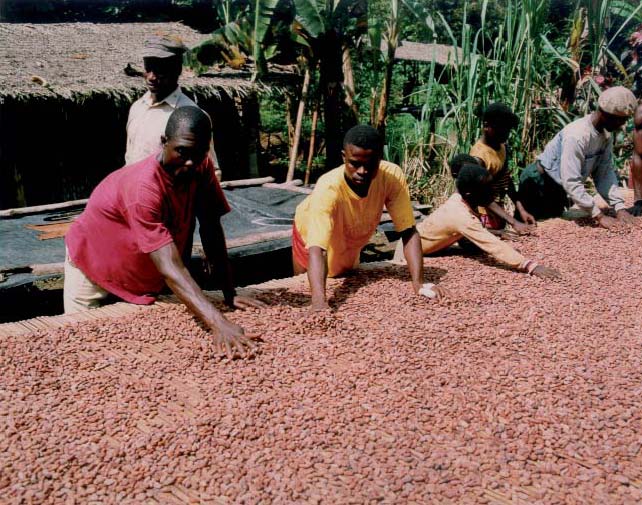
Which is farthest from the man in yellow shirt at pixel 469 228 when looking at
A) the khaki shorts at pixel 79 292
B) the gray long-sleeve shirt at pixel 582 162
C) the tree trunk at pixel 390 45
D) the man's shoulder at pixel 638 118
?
the tree trunk at pixel 390 45

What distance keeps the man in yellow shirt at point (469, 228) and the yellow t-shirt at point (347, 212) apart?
2.04ft

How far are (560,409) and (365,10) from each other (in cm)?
692

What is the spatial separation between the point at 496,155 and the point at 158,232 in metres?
2.72

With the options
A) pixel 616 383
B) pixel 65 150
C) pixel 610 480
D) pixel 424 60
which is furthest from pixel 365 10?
pixel 610 480

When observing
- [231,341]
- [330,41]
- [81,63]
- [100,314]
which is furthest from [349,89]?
[231,341]

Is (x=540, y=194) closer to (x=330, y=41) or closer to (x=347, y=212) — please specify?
(x=347, y=212)

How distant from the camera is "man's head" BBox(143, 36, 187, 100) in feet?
11.4

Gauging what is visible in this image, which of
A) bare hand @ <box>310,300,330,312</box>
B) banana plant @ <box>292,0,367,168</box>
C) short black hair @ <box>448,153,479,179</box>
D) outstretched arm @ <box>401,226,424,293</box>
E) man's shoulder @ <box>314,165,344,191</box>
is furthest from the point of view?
banana plant @ <box>292,0,367,168</box>

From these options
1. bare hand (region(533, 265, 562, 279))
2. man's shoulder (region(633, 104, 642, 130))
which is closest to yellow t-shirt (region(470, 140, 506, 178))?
bare hand (region(533, 265, 562, 279))

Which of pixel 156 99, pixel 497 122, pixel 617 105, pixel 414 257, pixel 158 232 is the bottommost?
pixel 414 257

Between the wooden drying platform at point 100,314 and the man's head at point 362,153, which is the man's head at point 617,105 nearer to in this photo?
the man's head at point 362,153

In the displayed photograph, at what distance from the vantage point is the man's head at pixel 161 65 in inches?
137

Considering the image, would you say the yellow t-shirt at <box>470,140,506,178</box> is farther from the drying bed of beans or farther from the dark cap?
the dark cap

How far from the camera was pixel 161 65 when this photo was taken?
11.5 feet
